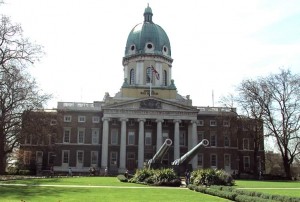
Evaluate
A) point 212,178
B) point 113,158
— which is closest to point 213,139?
point 113,158

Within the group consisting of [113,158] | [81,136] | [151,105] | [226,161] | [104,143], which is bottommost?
[226,161]

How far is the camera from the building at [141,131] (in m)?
66.1

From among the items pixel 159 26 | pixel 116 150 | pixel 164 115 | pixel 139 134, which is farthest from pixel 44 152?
pixel 159 26

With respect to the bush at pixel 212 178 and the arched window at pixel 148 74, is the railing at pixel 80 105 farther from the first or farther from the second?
the bush at pixel 212 178

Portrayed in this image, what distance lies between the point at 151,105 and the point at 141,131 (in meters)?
4.82

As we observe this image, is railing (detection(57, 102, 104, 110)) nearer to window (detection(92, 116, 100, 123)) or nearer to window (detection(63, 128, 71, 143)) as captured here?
window (detection(92, 116, 100, 123))

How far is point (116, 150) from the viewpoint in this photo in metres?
67.9

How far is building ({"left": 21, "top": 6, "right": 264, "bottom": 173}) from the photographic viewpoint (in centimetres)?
6606

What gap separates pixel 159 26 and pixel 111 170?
3069 centimetres

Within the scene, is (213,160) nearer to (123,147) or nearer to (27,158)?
(123,147)

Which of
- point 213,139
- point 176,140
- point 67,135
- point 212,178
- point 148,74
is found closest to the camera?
point 212,178

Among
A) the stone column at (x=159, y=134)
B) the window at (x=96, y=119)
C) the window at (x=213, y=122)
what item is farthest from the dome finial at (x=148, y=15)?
the window at (x=213, y=122)

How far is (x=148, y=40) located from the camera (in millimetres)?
74875

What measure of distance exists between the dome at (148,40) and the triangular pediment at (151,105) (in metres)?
11.4
